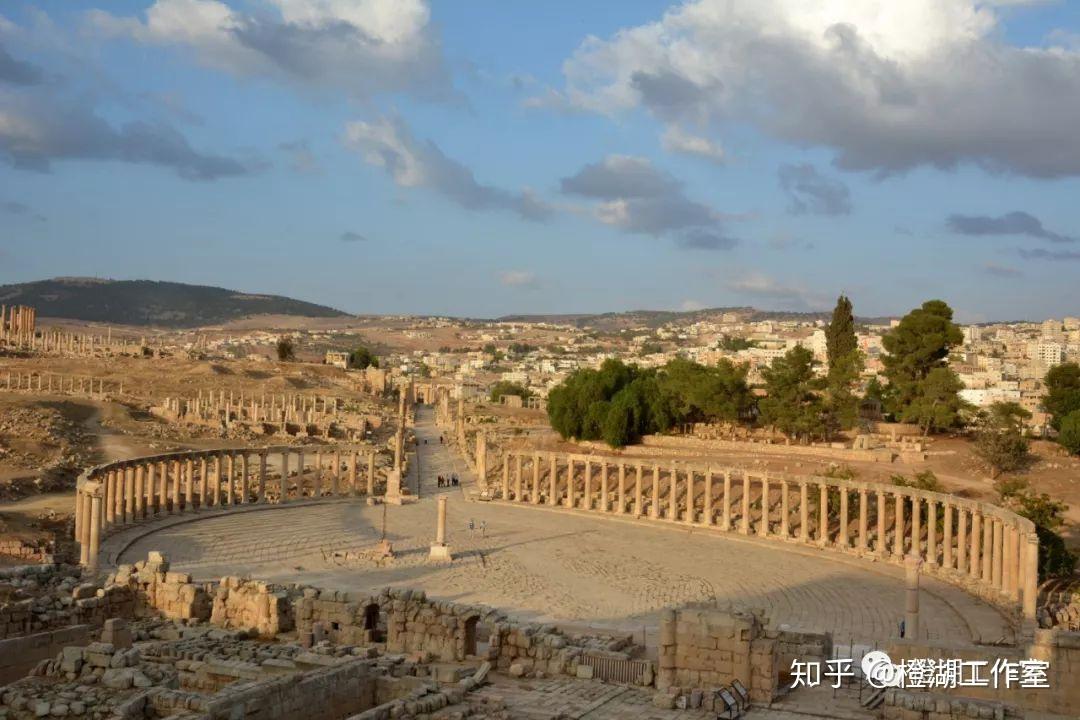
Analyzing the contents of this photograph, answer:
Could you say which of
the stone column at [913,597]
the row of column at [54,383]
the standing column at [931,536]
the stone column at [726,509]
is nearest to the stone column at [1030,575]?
the stone column at [913,597]

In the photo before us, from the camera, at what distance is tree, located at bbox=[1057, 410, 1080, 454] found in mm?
53156

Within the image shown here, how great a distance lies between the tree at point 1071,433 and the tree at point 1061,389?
776 centimetres

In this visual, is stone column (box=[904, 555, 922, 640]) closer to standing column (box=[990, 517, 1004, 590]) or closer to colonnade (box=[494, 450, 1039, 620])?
colonnade (box=[494, 450, 1039, 620])

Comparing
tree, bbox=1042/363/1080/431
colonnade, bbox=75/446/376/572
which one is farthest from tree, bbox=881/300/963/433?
colonnade, bbox=75/446/376/572

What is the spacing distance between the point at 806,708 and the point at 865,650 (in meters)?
5.62

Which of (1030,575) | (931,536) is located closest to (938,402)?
(931,536)

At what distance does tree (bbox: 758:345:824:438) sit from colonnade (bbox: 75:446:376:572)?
22046 millimetres

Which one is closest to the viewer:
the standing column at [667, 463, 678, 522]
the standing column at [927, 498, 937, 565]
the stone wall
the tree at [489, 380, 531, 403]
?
the stone wall

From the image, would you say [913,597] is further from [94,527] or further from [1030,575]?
[94,527]

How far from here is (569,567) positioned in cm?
3722

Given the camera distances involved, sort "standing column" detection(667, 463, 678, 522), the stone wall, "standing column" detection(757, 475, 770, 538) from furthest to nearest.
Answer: "standing column" detection(667, 463, 678, 522)
"standing column" detection(757, 475, 770, 538)
the stone wall

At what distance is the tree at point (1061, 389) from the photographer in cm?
6219

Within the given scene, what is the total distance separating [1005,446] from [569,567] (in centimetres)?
2361

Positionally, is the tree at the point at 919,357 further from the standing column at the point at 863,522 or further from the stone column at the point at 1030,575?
the stone column at the point at 1030,575
